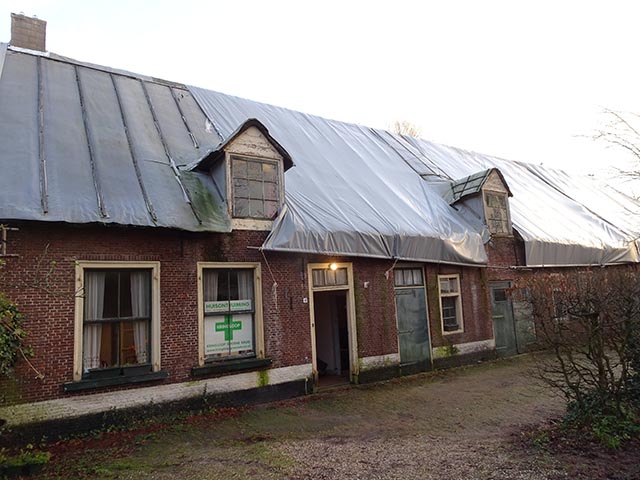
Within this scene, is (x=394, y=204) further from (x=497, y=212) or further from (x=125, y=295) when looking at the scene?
(x=125, y=295)

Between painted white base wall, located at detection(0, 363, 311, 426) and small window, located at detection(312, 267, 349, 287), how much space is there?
2.02 metres

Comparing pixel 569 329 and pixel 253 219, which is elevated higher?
pixel 253 219

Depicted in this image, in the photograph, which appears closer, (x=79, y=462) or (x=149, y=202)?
(x=79, y=462)

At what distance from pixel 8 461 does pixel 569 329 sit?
803 cm

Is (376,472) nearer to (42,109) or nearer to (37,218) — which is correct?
(37,218)

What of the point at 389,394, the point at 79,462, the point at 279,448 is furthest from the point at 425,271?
the point at 79,462

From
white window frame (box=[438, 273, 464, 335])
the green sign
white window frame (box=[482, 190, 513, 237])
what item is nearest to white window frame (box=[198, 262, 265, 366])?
the green sign

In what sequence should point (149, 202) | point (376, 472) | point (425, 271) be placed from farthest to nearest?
1. point (425, 271)
2. point (149, 202)
3. point (376, 472)

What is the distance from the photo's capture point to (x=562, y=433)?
607 centimetres

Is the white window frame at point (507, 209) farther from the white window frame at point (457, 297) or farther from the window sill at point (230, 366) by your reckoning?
the window sill at point (230, 366)

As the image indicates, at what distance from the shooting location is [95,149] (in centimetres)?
904

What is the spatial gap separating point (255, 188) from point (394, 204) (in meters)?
4.86

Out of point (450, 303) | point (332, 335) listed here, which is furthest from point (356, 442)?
point (450, 303)

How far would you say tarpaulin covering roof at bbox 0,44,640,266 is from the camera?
812 centimetres
